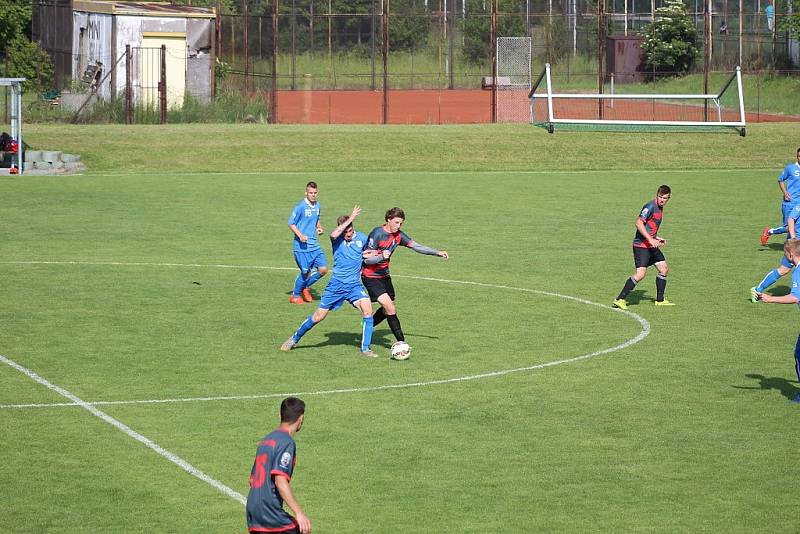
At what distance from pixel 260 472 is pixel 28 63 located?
65.5 m

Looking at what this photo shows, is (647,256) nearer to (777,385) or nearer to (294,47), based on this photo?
(777,385)

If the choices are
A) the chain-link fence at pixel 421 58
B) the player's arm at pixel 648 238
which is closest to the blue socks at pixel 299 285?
the player's arm at pixel 648 238

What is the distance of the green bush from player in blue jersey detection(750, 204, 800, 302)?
52.3 metres

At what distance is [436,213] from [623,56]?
43.3 m

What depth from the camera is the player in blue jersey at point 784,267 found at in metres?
23.0

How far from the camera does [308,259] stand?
23.8 m

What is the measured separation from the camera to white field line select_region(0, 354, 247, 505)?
1343 cm

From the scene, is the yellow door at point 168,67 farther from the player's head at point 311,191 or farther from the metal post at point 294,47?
the player's head at point 311,191

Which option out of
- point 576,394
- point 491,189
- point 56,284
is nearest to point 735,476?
point 576,394

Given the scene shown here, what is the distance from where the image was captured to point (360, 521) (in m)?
12.6

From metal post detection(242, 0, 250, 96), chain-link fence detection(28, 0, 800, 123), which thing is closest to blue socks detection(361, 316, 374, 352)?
chain-link fence detection(28, 0, 800, 123)

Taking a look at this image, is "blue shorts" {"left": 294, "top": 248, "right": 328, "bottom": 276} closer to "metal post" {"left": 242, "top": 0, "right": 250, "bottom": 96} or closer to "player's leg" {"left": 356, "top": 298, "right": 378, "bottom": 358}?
"player's leg" {"left": 356, "top": 298, "right": 378, "bottom": 358}

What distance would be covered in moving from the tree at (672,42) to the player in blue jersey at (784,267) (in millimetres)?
45525

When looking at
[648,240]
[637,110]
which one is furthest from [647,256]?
[637,110]
